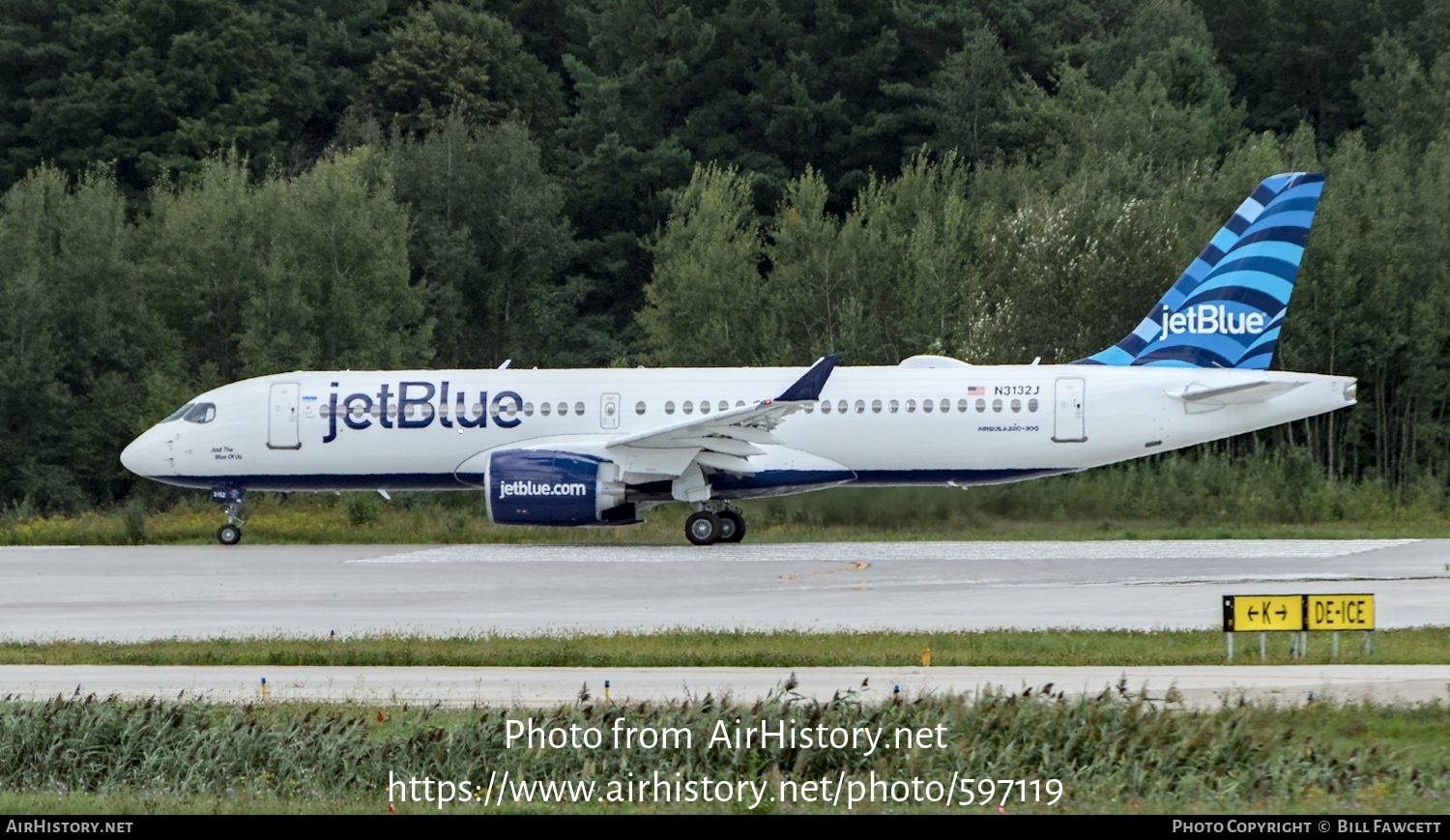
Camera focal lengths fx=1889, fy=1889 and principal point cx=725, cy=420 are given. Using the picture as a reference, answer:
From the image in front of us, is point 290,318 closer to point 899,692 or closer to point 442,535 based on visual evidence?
point 442,535

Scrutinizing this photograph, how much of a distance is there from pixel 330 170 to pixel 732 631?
37.3 metres

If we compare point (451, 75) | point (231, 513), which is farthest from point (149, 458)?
point (451, 75)

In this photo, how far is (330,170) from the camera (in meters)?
52.3

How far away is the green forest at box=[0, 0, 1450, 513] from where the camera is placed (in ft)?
142

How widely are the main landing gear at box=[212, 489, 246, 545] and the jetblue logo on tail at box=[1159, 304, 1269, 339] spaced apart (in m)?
15.4

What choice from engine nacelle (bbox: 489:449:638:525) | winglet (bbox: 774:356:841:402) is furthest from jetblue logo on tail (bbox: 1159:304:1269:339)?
engine nacelle (bbox: 489:449:638:525)

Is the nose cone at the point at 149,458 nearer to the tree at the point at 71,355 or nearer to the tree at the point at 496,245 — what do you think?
the tree at the point at 71,355

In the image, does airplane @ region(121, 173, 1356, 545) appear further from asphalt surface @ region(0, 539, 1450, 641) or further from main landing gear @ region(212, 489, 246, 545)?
asphalt surface @ region(0, 539, 1450, 641)

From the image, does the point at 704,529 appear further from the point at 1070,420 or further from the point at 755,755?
the point at 755,755

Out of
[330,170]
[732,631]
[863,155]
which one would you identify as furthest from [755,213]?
[732,631]

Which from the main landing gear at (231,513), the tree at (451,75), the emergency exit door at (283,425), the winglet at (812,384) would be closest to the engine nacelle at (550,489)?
the winglet at (812,384)

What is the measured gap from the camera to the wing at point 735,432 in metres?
27.4

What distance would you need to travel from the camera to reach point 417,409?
30.3 metres

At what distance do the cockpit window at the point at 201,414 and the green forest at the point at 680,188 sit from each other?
964cm
